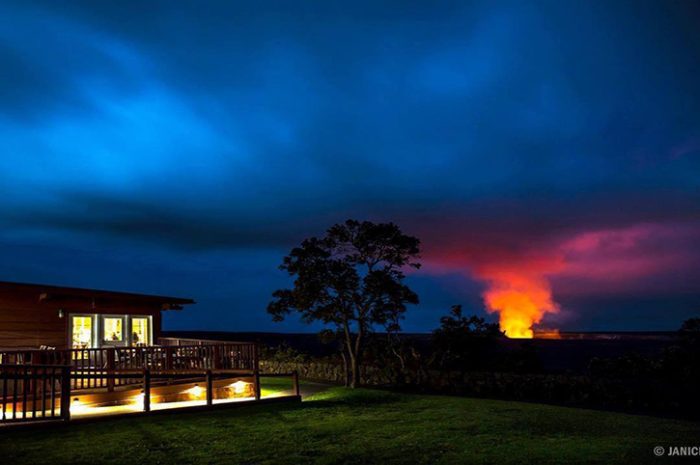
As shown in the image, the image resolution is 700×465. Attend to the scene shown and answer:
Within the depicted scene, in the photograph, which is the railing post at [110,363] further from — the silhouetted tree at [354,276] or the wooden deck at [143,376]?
the silhouetted tree at [354,276]

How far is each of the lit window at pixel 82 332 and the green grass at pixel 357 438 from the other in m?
8.08

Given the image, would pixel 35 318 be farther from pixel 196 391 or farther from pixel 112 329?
pixel 196 391

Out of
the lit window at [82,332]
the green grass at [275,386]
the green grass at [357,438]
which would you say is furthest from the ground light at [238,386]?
the lit window at [82,332]

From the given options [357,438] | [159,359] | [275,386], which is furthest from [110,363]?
[275,386]

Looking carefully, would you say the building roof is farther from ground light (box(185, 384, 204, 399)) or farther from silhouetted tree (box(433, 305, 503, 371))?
silhouetted tree (box(433, 305, 503, 371))

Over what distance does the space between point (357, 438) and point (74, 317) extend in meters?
13.4

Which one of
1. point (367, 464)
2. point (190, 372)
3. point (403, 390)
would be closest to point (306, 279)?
point (403, 390)

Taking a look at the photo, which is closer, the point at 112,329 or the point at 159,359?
the point at 159,359

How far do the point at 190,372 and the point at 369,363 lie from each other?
12.6 m

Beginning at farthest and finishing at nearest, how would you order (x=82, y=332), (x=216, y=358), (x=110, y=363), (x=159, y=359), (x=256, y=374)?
(x=82, y=332) → (x=216, y=358) → (x=159, y=359) → (x=256, y=374) → (x=110, y=363)

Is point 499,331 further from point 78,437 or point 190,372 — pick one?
point 78,437

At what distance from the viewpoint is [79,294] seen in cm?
2033

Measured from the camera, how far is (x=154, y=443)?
1155 cm

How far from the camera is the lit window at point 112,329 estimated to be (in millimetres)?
21859
